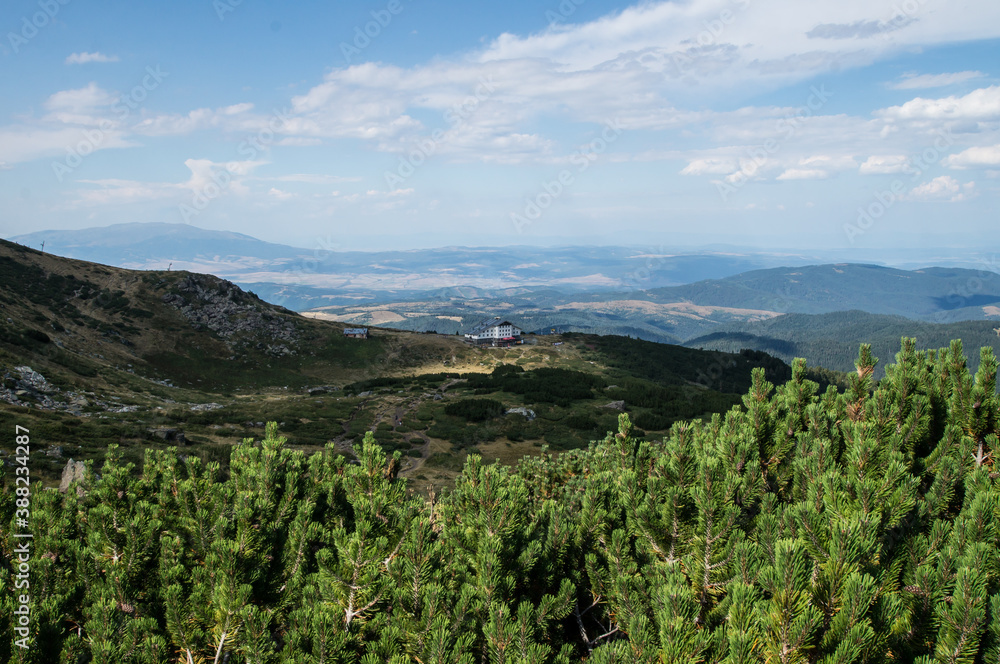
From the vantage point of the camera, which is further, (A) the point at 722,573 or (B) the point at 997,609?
(A) the point at 722,573

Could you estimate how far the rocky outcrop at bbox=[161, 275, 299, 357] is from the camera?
Answer: 3364 inches

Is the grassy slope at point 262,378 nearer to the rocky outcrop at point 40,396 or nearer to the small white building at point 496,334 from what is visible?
the rocky outcrop at point 40,396

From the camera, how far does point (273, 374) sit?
78.9 meters

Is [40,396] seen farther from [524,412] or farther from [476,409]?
[524,412]

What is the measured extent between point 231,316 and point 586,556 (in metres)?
94.5

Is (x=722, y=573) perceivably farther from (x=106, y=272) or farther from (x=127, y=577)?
(x=106, y=272)

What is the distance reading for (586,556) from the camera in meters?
6.43

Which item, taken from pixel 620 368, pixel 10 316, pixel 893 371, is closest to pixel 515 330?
pixel 620 368

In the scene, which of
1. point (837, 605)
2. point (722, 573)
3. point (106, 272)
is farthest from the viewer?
point (106, 272)

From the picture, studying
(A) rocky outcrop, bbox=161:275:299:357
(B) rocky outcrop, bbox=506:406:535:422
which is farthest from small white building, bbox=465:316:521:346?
(B) rocky outcrop, bbox=506:406:535:422

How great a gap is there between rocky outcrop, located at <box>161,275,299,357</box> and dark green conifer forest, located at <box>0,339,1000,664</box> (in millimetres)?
83763

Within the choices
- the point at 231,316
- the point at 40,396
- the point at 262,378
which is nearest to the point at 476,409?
the point at 40,396

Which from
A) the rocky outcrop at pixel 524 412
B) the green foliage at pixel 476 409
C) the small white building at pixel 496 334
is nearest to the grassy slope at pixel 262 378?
the rocky outcrop at pixel 524 412

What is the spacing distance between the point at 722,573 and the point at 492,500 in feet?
8.54
